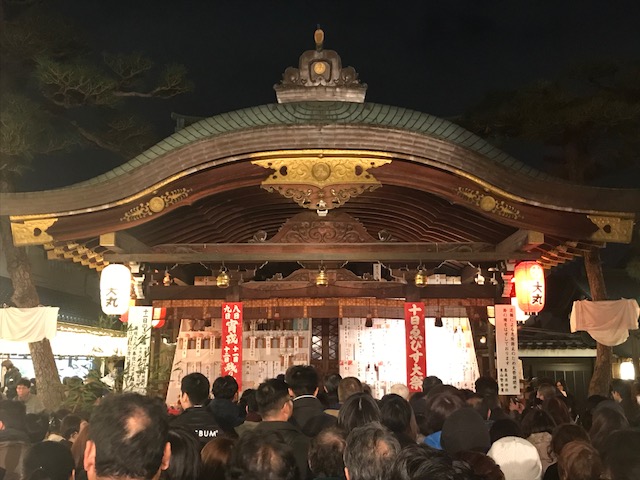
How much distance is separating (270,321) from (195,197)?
6330 mm

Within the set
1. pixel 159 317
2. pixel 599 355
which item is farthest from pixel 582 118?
pixel 159 317

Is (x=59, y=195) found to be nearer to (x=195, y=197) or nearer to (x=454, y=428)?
(x=195, y=197)

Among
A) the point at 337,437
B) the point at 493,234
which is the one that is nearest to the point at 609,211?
the point at 493,234

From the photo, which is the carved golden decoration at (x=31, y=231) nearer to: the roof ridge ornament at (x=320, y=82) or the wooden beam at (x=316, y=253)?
the wooden beam at (x=316, y=253)

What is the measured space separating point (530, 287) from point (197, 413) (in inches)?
298

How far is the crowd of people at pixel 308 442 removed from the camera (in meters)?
2.72

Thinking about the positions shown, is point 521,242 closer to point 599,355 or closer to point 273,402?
point 273,402

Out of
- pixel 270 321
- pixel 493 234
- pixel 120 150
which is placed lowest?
pixel 270 321

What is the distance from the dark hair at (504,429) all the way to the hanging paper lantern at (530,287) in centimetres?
597

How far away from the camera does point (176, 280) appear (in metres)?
15.2

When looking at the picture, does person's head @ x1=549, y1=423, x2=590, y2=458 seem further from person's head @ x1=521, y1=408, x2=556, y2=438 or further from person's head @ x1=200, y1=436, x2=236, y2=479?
person's head @ x1=200, y1=436, x2=236, y2=479

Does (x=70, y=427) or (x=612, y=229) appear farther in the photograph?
(x=612, y=229)

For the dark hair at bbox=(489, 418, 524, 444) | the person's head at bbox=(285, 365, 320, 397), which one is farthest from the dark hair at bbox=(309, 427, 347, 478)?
the person's head at bbox=(285, 365, 320, 397)

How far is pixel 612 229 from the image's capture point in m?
9.84
